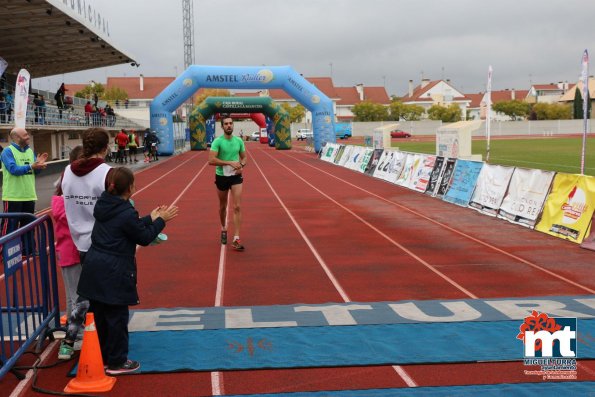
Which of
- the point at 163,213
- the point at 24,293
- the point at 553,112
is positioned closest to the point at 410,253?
the point at 163,213

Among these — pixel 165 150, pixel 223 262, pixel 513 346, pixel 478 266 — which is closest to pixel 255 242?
pixel 223 262

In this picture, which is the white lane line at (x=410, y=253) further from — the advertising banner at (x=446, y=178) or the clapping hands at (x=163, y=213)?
the clapping hands at (x=163, y=213)

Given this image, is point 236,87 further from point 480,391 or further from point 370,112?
point 370,112

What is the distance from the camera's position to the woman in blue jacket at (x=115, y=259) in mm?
4582

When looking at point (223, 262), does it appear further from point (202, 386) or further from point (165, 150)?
point (165, 150)

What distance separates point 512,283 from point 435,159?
34.4 feet

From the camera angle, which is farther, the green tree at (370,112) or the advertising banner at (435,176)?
the green tree at (370,112)

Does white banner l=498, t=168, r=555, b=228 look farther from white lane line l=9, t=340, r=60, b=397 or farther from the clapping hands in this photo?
white lane line l=9, t=340, r=60, b=397

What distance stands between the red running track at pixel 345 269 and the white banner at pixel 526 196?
12.1 inches

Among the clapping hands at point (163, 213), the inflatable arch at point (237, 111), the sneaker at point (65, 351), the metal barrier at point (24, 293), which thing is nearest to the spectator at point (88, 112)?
the inflatable arch at point (237, 111)

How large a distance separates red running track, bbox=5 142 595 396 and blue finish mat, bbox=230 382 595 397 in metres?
0.08

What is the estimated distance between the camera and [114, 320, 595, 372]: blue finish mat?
4.84 m

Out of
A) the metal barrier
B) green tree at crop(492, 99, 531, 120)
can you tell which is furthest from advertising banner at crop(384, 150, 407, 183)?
green tree at crop(492, 99, 531, 120)

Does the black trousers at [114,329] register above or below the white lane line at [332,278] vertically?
above
